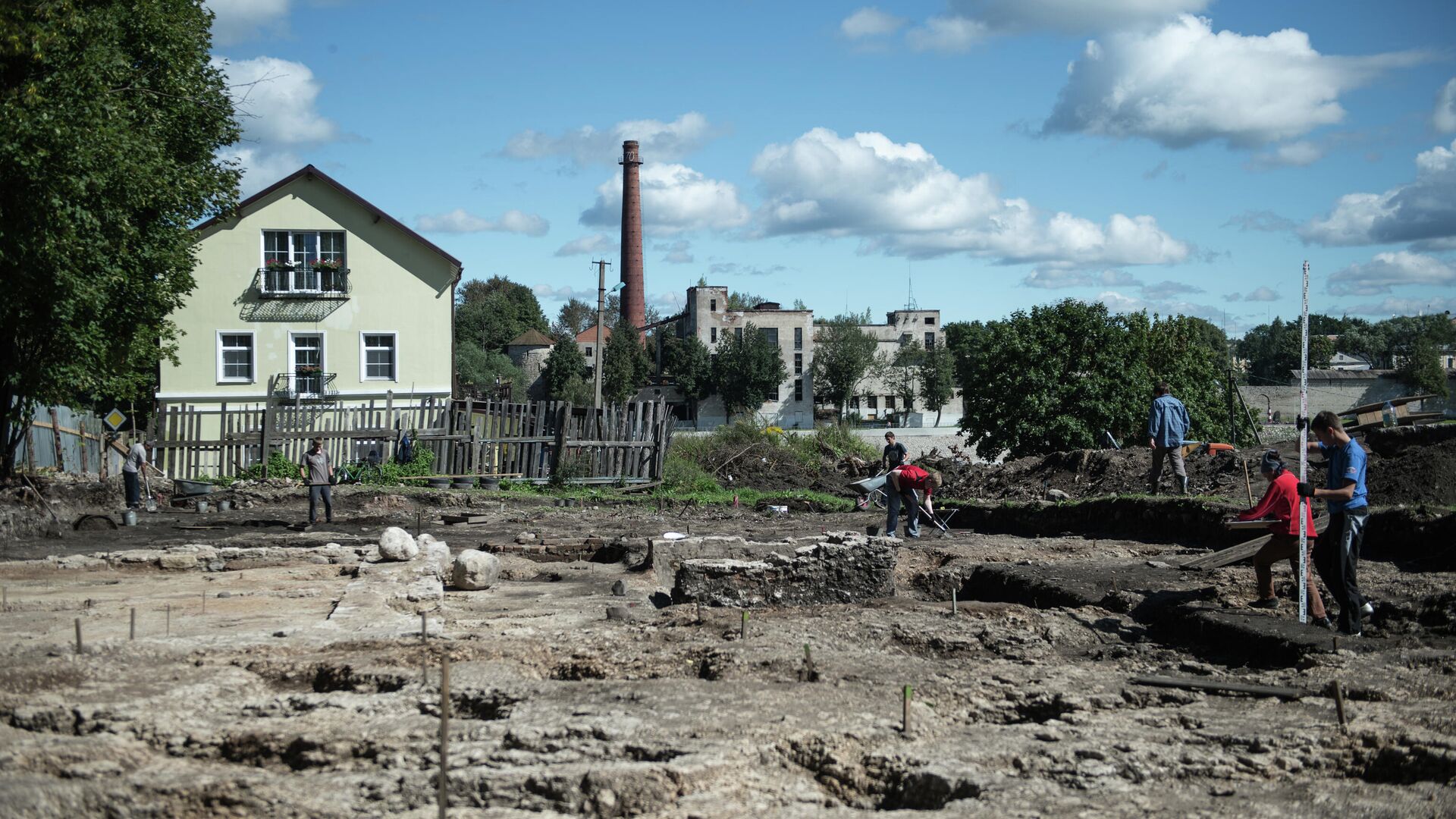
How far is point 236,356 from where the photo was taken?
27219 millimetres

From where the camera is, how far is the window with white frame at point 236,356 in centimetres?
2700

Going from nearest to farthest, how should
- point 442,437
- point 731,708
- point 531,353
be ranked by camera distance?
point 731,708 < point 442,437 < point 531,353

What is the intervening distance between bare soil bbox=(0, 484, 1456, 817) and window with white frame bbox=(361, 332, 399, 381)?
1790 cm

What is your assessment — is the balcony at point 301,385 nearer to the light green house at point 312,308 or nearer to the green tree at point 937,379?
the light green house at point 312,308

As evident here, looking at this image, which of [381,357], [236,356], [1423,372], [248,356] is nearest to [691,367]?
[1423,372]

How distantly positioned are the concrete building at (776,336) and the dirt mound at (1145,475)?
44.6 meters

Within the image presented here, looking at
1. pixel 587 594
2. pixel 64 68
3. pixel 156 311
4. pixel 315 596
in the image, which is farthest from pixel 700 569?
pixel 156 311

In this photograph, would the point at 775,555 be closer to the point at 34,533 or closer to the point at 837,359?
the point at 34,533

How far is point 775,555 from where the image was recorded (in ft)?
34.0

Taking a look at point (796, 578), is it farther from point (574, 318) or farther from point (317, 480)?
point (574, 318)

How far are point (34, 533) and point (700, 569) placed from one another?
11.6 metres

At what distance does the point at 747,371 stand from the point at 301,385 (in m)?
43.8

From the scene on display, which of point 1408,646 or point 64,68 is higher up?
point 64,68

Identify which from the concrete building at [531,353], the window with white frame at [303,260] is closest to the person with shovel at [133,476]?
the window with white frame at [303,260]
